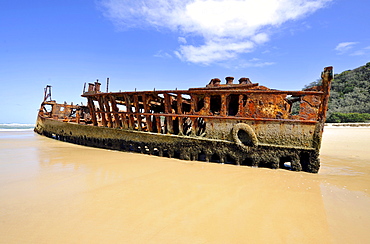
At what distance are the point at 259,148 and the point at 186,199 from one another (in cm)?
313

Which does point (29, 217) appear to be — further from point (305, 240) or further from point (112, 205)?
point (305, 240)

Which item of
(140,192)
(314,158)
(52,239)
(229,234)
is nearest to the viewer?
(52,239)

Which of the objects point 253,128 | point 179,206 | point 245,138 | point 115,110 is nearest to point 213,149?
point 245,138

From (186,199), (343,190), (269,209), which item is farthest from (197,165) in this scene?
(343,190)

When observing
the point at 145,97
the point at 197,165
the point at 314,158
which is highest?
the point at 145,97

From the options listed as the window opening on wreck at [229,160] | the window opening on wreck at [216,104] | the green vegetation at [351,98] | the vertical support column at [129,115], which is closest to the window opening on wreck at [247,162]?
the window opening on wreck at [229,160]

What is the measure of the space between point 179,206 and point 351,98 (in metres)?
46.3

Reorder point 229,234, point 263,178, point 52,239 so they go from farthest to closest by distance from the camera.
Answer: point 263,178 < point 229,234 < point 52,239

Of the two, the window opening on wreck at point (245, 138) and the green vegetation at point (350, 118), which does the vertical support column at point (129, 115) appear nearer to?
the window opening on wreck at point (245, 138)

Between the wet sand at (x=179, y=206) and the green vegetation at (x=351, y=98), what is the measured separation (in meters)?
30.6

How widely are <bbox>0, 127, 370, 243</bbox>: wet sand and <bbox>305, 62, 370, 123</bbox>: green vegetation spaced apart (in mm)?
30598

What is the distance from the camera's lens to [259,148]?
17.8 feet

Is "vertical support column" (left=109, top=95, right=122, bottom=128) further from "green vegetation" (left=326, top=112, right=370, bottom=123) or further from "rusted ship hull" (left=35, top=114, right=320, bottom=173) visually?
"green vegetation" (left=326, top=112, right=370, bottom=123)

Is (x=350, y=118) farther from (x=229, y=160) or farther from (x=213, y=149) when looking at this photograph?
(x=213, y=149)
